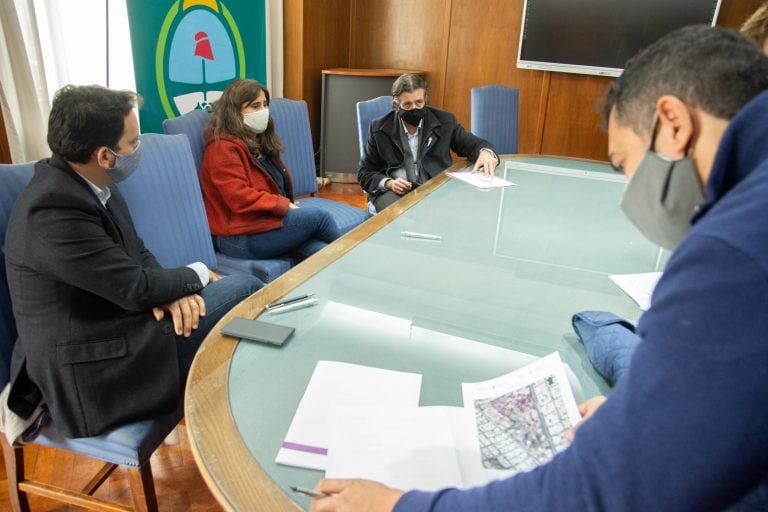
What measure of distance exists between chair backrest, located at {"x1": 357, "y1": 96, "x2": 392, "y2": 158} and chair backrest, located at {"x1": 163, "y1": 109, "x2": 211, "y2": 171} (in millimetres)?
875

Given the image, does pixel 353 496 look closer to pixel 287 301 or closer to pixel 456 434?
pixel 456 434

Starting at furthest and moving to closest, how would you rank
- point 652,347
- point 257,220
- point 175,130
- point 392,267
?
point 257,220
point 175,130
point 392,267
point 652,347

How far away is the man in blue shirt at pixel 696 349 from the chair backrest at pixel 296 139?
7.26 feet

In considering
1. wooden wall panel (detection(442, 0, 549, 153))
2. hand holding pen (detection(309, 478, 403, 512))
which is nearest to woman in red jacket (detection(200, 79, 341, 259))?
hand holding pen (detection(309, 478, 403, 512))

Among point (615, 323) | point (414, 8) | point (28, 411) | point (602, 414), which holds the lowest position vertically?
point (28, 411)

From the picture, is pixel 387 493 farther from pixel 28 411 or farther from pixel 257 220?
pixel 257 220

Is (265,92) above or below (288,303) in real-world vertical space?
above

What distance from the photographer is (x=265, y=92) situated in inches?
94.6

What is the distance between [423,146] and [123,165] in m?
1.67

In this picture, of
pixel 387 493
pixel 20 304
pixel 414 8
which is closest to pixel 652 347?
pixel 387 493

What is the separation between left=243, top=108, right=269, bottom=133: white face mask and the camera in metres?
2.31

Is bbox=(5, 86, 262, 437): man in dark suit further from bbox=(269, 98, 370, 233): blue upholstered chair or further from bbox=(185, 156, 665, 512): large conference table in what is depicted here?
bbox=(269, 98, 370, 233): blue upholstered chair

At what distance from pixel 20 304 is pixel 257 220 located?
3.59ft

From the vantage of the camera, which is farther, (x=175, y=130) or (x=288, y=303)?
(x=175, y=130)
